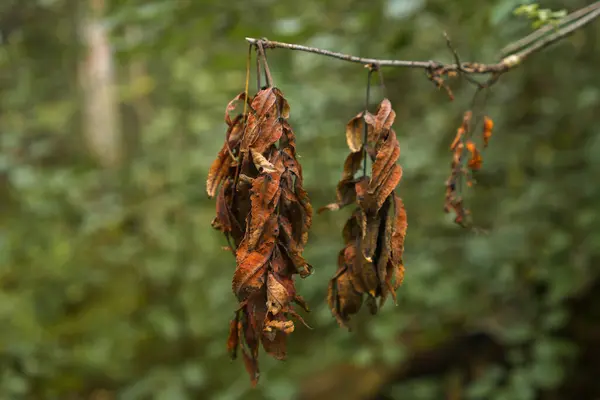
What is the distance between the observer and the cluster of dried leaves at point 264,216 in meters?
1.07

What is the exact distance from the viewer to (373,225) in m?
1.21

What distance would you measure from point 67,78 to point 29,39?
10.8 ft

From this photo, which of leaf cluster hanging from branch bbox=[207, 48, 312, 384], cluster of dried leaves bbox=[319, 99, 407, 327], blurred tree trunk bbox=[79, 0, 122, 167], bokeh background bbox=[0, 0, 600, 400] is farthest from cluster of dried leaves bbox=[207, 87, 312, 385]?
blurred tree trunk bbox=[79, 0, 122, 167]

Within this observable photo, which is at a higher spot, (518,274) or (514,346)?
(518,274)

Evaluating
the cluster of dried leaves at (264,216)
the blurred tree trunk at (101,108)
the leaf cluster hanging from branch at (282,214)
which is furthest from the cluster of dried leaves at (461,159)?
the blurred tree trunk at (101,108)

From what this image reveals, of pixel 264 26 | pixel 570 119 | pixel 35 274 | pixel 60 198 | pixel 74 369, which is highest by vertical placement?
pixel 264 26

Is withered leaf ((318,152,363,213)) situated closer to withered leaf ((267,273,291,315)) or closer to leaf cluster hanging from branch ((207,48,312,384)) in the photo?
leaf cluster hanging from branch ((207,48,312,384))

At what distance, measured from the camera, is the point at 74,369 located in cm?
426

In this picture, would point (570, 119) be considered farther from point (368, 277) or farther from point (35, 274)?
point (35, 274)

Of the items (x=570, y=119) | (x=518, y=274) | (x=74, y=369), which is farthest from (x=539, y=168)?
(x=74, y=369)

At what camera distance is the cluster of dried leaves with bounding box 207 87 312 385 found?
107 cm

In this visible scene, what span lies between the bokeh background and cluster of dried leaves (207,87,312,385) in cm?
107

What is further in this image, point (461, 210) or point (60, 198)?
point (60, 198)

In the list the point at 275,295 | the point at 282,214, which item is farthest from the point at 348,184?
the point at 275,295
